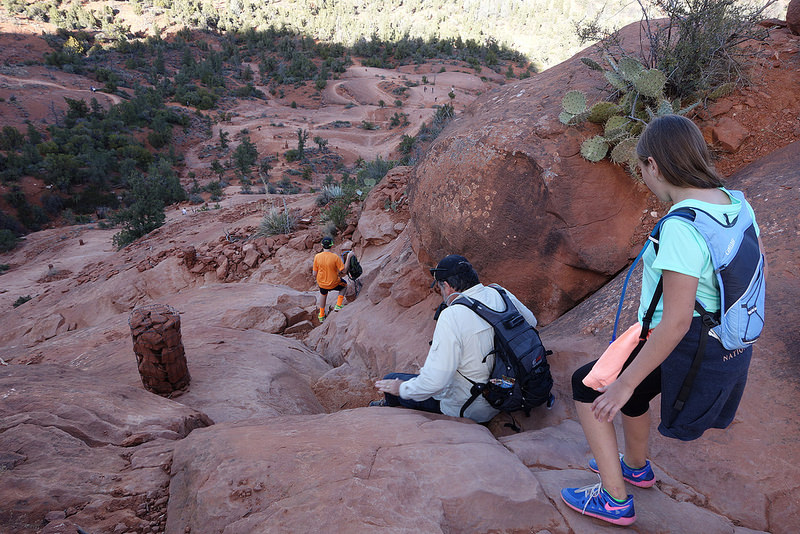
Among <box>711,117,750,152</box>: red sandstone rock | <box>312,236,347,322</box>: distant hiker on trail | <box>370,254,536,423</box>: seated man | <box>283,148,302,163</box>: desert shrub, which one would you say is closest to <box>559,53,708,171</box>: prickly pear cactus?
<box>711,117,750,152</box>: red sandstone rock

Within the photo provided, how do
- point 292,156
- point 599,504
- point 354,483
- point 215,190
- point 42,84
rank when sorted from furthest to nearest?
point 42,84 → point 292,156 → point 215,190 → point 354,483 → point 599,504

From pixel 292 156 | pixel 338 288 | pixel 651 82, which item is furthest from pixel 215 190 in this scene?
pixel 651 82

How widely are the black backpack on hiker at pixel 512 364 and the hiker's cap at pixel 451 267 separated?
284 millimetres

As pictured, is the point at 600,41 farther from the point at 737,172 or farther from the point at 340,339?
the point at 340,339

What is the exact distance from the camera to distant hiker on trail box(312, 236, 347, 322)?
7.07m

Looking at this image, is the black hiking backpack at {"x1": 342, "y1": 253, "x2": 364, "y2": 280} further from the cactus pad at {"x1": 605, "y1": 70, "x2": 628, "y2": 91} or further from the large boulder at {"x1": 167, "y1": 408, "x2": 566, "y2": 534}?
the large boulder at {"x1": 167, "y1": 408, "x2": 566, "y2": 534}

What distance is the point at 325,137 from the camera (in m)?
27.0

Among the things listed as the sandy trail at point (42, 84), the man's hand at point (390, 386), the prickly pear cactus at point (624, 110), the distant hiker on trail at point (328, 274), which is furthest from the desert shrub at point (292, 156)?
the man's hand at point (390, 386)

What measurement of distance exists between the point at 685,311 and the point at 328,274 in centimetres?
610

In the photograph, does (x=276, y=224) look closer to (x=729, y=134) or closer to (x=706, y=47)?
(x=706, y=47)

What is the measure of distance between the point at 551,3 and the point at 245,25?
39.7 m

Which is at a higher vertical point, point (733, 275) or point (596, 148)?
point (596, 148)

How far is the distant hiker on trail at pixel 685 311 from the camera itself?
134 cm

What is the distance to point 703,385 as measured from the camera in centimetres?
147
